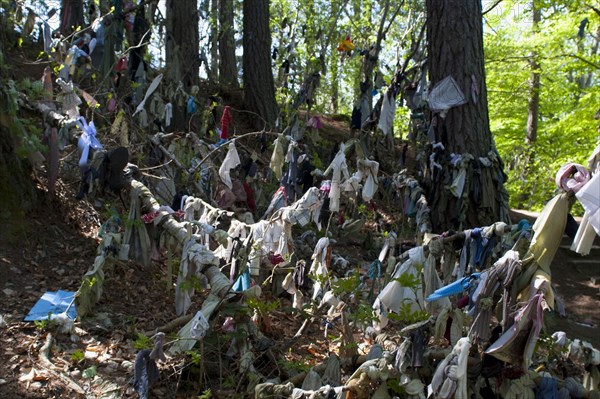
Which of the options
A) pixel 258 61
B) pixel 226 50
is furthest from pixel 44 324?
pixel 226 50

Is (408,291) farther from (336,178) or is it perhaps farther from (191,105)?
(191,105)

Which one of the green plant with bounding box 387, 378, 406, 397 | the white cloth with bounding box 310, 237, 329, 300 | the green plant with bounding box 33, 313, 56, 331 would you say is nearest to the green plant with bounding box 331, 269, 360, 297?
the white cloth with bounding box 310, 237, 329, 300

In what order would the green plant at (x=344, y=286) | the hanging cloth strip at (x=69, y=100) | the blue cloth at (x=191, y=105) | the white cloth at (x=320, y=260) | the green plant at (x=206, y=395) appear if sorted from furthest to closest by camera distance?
1. the blue cloth at (x=191, y=105)
2. the hanging cloth strip at (x=69, y=100)
3. the white cloth at (x=320, y=260)
4. the green plant at (x=344, y=286)
5. the green plant at (x=206, y=395)

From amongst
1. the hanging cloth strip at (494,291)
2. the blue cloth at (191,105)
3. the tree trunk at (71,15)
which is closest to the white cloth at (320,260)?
the hanging cloth strip at (494,291)

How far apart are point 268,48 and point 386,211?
4275 millimetres

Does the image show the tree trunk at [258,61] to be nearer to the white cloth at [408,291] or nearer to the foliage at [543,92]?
the foliage at [543,92]

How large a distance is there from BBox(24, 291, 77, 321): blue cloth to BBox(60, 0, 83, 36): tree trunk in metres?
8.11

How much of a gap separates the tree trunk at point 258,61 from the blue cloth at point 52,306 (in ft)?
24.1

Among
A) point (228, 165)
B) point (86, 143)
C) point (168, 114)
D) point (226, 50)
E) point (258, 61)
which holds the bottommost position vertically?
point (228, 165)

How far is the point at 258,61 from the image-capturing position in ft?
39.3

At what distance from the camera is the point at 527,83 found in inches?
645

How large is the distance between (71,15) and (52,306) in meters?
9.06

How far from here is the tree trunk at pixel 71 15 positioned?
1176 centimetres

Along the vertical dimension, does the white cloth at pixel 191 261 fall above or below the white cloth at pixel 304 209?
below
